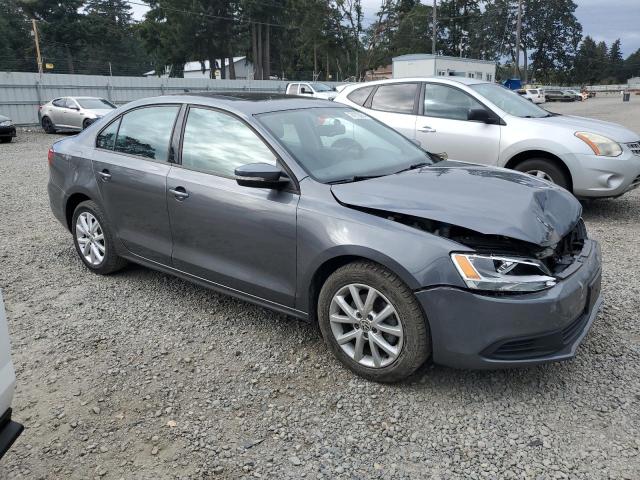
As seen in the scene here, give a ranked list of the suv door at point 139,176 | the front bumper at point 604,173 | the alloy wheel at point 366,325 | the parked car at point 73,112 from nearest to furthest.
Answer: the alloy wheel at point 366,325 < the suv door at point 139,176 < the front bumper at point 604,173 < the parked car at point 73,112

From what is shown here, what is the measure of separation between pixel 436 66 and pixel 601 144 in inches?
1247

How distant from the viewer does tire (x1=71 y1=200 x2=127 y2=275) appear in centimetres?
449

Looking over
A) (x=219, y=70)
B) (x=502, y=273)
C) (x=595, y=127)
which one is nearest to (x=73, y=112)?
(x=595, y=127)

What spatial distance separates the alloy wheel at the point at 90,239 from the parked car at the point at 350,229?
113 millimetres

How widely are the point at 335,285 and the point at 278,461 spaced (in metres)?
0.98

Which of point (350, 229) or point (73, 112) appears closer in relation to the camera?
point (350, 229)

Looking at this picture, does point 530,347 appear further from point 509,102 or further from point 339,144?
point 509,102

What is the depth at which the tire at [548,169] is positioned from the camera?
6172mm

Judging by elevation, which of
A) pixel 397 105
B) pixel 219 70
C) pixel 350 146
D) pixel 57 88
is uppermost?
pixel 219 70

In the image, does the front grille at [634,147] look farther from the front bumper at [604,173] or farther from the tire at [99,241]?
the tire at [99,241]

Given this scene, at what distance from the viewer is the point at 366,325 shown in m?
2.97

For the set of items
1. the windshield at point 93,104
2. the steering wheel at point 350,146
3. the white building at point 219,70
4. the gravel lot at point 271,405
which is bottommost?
the gravel lot at point 271,405

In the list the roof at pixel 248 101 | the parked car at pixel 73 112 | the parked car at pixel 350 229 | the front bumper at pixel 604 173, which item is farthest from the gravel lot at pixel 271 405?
the parked car at pixel 73 112

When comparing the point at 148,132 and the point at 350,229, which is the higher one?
the point at 148,132
